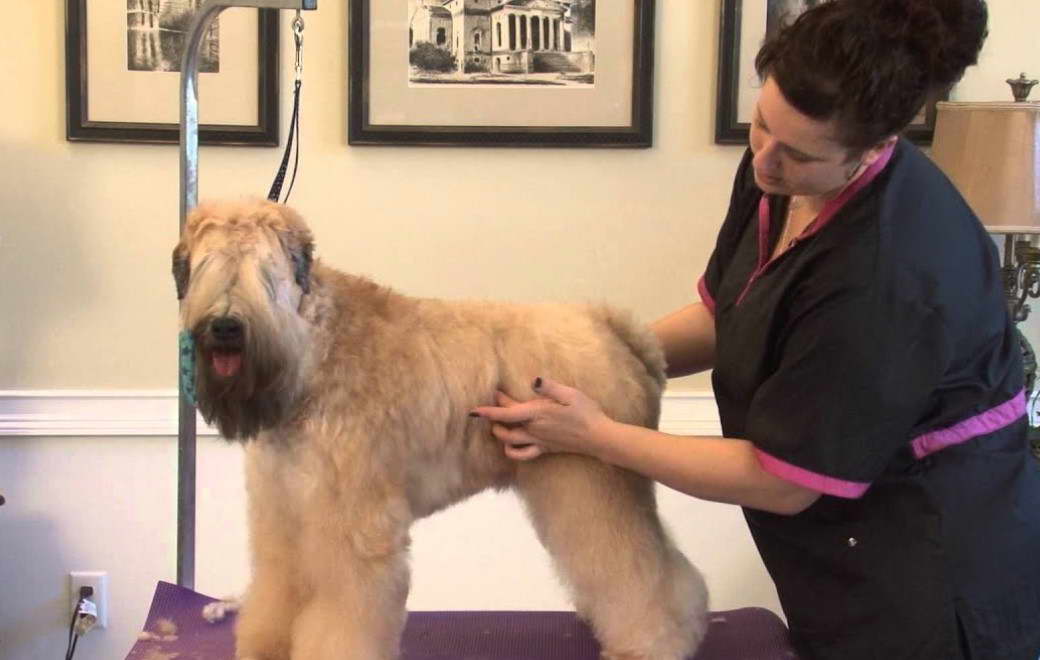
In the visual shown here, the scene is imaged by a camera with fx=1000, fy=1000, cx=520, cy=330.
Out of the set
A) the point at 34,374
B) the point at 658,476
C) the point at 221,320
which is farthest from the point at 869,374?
the point at 34,374

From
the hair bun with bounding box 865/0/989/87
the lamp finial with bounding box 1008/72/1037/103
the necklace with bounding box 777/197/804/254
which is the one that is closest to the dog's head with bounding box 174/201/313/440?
the necklace with bounding box 777/197/804/254

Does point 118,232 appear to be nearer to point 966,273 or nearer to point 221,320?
point 221,320

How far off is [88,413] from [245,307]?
1439 millimetres

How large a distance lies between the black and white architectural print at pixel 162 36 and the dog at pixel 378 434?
1.10 meters

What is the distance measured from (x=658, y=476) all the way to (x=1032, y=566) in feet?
1.83

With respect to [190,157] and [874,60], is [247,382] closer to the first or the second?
[190,157]

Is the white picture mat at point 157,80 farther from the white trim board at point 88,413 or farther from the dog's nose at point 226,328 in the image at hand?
the dog's nose at point 226,328

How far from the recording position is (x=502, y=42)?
240 centimetres

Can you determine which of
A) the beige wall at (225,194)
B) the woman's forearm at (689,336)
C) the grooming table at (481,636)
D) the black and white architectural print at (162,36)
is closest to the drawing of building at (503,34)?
the beige wall at (225,194)

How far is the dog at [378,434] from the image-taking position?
4.41 ft

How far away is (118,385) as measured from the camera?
2508mm

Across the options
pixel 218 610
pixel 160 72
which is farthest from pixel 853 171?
pixel 160 72

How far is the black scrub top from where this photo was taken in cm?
130

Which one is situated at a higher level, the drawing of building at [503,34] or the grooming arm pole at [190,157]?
the drawing of building at [503,34]
